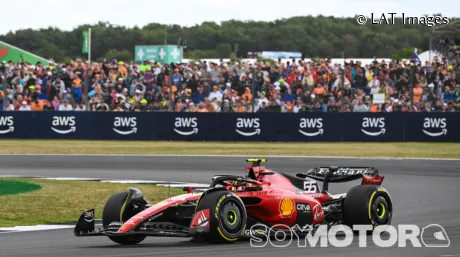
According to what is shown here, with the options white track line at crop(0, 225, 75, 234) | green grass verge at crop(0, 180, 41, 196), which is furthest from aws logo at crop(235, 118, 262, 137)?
white track line at crop(0, 225, 75, 234)

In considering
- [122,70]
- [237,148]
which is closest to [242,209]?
[237,148]

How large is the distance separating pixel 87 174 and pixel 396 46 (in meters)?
61.7

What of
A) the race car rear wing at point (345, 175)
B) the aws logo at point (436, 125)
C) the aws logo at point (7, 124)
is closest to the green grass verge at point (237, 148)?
Answer: the aws logo at point (436, 125)

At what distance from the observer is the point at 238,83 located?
3316 centimetres

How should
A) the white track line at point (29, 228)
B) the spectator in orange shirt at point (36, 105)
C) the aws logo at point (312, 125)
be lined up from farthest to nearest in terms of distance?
the spectator in orange shirt at point (36, 105), the aws logo at point (312, 125), the white track line at point (29, 228)

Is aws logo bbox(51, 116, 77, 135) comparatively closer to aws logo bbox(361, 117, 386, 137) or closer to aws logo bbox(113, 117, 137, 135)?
aws logo bbox(113, 117, 137, 135)

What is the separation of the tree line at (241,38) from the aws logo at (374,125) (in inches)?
1841

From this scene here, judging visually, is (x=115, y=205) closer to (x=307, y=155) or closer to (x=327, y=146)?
(x=307, y=155)

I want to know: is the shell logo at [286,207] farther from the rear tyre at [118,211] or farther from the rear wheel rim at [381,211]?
the rear tyre at [118,211]

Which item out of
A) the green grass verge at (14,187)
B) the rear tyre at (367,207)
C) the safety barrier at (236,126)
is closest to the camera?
the rear tyre at (367,207)

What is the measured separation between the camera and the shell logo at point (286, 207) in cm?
1127

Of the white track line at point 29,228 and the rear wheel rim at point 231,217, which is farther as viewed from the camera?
the white track line at point 29,228

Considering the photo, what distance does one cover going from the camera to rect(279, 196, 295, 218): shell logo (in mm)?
11273

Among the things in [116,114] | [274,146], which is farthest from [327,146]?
[116,114]
